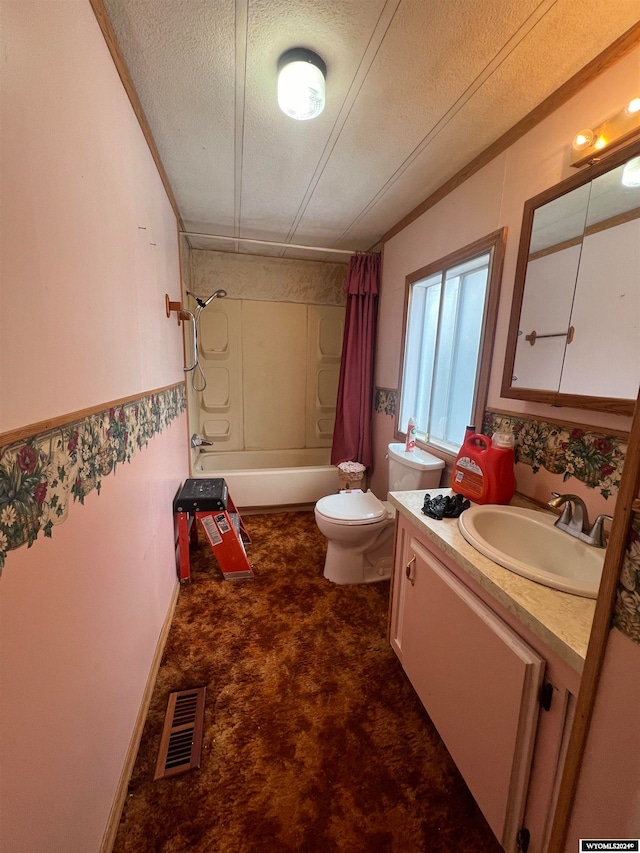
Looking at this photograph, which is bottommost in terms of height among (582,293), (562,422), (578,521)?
(578,521)

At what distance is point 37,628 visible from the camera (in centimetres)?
59

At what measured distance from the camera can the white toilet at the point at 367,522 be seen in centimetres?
178

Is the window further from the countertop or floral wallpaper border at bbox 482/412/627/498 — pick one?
the countertop

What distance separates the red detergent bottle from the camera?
1.24 metres

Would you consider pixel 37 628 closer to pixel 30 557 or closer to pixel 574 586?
pixel 30 557

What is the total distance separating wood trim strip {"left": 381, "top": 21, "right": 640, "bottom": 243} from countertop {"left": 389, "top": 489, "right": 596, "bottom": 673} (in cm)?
153

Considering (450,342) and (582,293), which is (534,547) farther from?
(450,342)

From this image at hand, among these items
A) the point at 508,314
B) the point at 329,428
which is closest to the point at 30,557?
the point at 508,314

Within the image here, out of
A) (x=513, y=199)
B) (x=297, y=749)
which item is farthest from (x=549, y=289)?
(x=297, y=749)

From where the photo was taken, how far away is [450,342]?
1.89 metres

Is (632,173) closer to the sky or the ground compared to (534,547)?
closer to the sky

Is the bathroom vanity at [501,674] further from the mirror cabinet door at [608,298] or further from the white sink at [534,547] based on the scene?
the mirror cabinet door at [608,298]

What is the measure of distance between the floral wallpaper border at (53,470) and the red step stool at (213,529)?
0.86 metres

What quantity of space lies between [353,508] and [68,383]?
5.02ft
